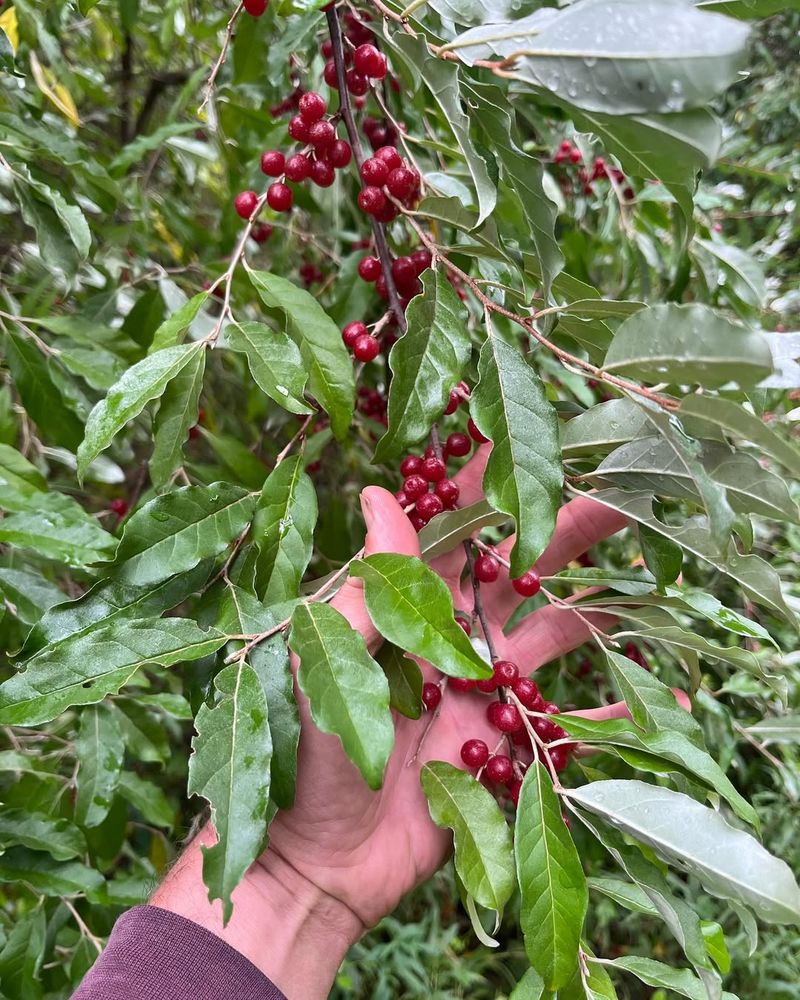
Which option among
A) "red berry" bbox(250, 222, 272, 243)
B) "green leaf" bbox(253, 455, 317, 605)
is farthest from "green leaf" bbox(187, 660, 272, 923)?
"red berry" bbox(250, 222, 272, 243)

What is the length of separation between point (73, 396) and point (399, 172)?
0.56 m

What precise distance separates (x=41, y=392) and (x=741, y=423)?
2.94 ft

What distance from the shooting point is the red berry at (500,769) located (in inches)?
29.5

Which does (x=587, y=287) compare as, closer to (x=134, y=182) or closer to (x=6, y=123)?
(x=6, y=123)

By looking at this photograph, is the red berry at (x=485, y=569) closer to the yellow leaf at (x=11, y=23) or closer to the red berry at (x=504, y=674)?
the red berry at (x=504, y=674)

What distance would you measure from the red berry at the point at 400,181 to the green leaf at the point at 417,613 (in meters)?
0.38

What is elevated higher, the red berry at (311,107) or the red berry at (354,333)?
the red berry at (311,107)

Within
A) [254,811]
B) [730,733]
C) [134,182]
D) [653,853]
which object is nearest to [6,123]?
[134,182]

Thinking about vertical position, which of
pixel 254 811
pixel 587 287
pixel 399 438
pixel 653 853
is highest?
pixel 587 287

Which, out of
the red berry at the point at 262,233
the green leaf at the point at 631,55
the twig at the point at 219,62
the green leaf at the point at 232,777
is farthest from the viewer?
the red berry at the point at 262,233

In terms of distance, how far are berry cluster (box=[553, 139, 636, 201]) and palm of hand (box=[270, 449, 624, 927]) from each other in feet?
2.50

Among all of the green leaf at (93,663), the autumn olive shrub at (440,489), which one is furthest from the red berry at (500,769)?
the green leaf at (93,663)

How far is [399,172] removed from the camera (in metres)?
0.72

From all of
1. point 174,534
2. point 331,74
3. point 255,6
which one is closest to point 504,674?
point 174,534
